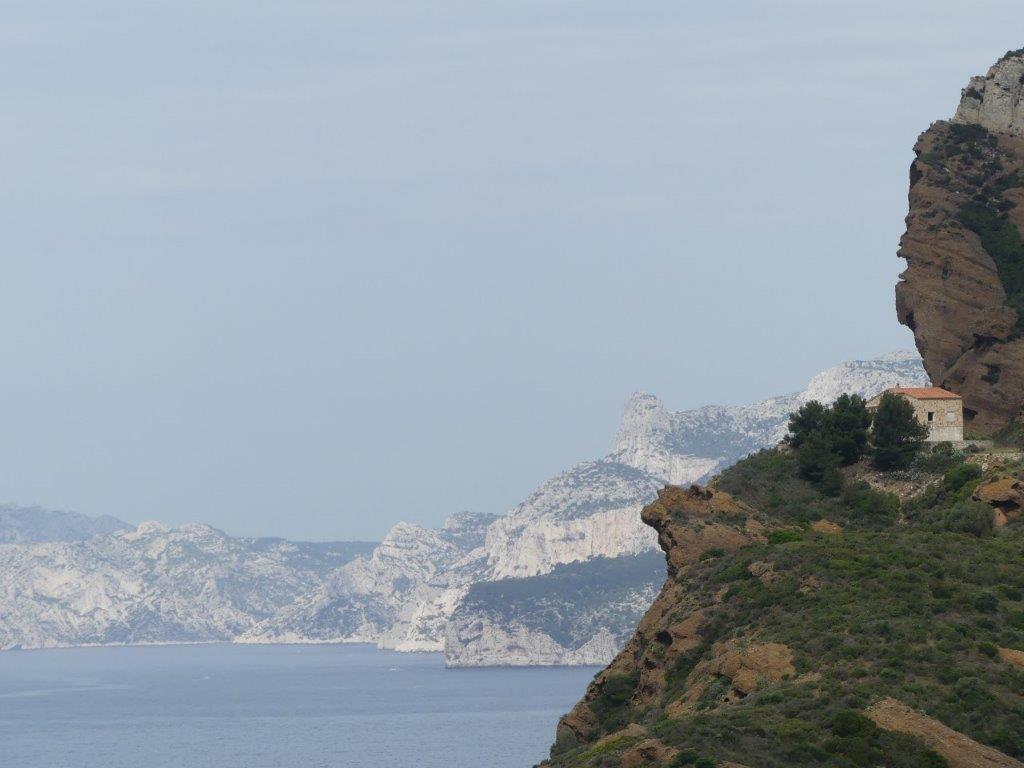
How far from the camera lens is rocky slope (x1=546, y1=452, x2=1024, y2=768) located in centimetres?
6341

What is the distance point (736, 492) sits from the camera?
105625mm

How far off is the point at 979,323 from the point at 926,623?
42.1 meters

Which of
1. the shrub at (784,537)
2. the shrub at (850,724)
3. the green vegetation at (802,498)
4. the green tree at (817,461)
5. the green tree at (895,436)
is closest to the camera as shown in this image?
the shrub at (850,724)

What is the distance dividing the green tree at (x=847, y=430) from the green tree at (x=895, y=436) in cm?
81

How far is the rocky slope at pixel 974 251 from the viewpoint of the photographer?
4419 inches

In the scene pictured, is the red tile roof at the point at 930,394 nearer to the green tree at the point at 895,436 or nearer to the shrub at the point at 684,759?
the green tree at the point at 895,436

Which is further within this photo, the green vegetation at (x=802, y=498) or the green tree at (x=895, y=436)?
the green tree at (x=895, y=436)

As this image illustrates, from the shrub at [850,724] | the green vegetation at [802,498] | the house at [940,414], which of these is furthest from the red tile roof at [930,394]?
the shrub at [850,724]

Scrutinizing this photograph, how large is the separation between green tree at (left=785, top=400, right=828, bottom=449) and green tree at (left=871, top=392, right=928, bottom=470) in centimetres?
573

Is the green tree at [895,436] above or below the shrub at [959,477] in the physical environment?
above

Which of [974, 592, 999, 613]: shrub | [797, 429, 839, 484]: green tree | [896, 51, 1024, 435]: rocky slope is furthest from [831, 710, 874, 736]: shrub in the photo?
[896, 51, 1024, 435]: rocky slope

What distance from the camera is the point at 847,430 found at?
108 m

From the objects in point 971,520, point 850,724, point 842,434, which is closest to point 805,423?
→ point 842,434

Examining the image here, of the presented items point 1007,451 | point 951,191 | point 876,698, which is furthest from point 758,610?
point 951,191
